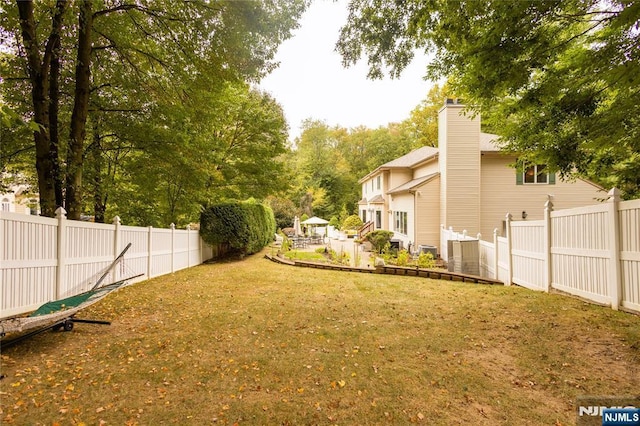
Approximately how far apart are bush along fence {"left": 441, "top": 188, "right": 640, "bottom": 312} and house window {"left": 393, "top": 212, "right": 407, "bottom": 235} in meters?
10.7

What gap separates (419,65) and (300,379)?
613 cm

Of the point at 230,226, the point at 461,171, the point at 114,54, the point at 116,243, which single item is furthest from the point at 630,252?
the point at 114,54

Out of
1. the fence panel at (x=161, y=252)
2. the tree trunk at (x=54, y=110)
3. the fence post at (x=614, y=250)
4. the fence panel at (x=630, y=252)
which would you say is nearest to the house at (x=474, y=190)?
the fence post at (x=614, y=250)

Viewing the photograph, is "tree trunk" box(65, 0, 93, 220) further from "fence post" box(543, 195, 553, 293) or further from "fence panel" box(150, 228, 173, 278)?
"fence post" box(543, 195, 553, 293)

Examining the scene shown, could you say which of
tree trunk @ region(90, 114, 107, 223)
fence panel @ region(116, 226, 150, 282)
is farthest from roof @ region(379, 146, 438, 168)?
tree trunk @ region(90, 114, 107, 223)

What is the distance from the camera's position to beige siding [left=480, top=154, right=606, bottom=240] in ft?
52.4

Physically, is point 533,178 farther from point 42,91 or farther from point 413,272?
point 42,91

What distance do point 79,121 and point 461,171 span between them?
51.5 feet

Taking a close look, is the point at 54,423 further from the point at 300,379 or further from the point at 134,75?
the point at 134,75

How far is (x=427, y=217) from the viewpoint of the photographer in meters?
16.6

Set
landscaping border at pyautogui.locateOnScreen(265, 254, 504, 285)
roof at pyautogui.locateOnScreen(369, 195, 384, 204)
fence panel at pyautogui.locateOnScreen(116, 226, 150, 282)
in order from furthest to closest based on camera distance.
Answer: roof at pyautogui.locateOnScreen(369, 195, 384, 204)
landscaping border at pyautogui.locateOnScreen(265, 254, 504, 285)
fence panel at pyautogui.locateOnScreen(116, 226, 150, 282)

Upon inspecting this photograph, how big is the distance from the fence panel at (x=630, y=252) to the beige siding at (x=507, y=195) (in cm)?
1212

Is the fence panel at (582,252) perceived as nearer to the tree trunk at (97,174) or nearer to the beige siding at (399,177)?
the tree trunk at (97,174)

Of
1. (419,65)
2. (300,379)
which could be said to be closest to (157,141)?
(419,65)
